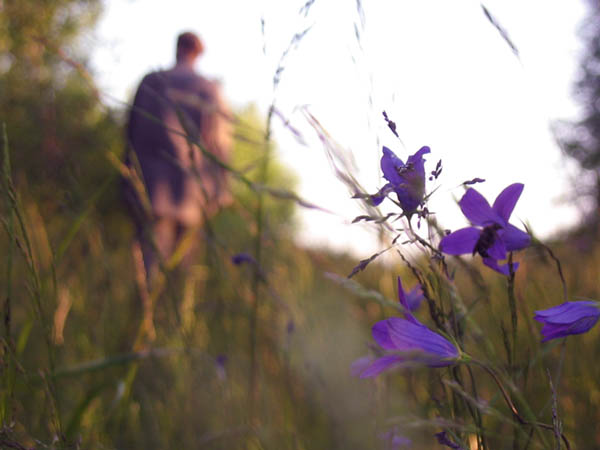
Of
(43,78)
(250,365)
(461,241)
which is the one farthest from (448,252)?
(43,78)

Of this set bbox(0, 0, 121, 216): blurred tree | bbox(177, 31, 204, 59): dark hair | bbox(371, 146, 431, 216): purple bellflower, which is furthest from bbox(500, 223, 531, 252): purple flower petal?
bbox(0, 0, 121, 216): blurred tree

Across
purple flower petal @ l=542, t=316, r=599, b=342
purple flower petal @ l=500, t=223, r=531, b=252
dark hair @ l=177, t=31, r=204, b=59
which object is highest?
dark hair @ l=177, t=31, r=204, b=59

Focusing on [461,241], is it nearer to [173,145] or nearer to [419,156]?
[419,156]

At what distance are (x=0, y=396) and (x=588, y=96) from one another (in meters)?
14.0

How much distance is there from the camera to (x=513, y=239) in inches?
19.4

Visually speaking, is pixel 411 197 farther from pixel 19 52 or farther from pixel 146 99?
pixel 19 52

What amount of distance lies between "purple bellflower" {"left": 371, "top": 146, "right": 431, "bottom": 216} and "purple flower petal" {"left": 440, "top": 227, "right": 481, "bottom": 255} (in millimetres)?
48

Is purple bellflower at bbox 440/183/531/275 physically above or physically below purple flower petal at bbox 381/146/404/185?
below

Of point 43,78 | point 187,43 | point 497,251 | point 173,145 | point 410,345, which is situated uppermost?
point 43,78

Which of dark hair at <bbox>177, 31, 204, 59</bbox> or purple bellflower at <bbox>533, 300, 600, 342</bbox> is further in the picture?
dark hair at <bbox>177, 31, 204, 59</bbox>

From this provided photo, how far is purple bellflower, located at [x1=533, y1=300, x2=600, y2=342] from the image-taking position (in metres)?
0.41

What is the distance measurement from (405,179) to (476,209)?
0.25 feet

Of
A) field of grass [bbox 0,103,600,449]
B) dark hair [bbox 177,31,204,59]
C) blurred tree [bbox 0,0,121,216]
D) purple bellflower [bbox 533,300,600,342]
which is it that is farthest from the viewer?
blurred tree [bbox 0,0,121,216]

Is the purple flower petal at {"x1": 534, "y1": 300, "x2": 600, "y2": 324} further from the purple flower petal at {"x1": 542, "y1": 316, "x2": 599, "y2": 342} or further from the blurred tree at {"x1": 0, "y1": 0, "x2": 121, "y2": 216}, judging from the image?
the blurred tree at {"x1": 0, "y1": 0, "x2": 121, "y2": 216}
